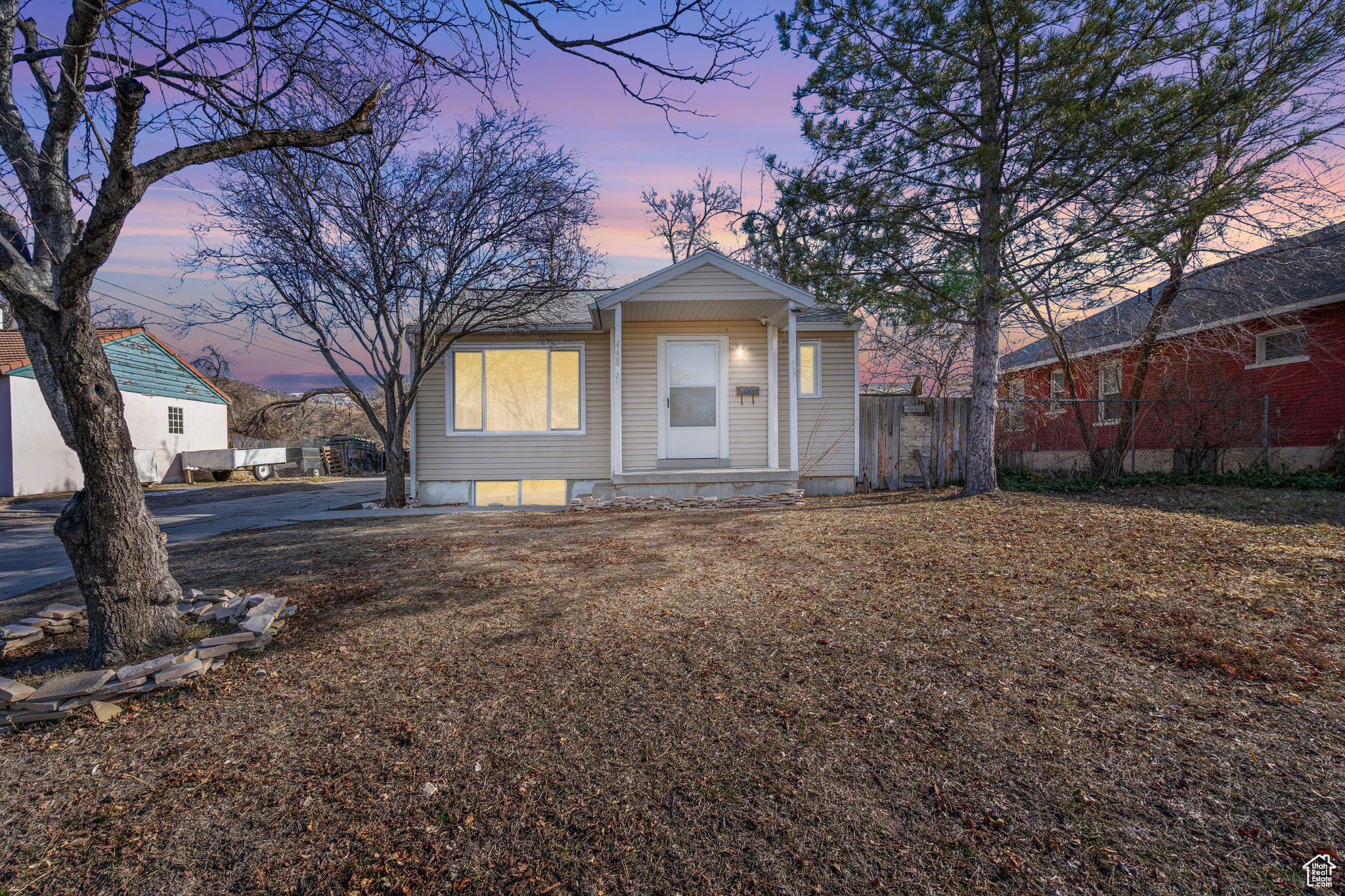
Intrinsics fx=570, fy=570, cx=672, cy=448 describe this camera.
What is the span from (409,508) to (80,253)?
276 inches

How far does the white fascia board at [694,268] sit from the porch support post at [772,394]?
3.38 feet

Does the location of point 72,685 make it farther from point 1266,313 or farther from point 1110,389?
point 1110,389

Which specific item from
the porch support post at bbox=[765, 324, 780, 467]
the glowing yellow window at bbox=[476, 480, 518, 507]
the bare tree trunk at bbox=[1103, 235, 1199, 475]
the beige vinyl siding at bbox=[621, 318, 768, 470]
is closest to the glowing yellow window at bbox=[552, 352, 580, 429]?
the beige vinyl siding at bbox=[621, 318, 768, 470]

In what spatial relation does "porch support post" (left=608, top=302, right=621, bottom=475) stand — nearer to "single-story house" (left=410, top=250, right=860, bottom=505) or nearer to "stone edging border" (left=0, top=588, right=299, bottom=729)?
"single-story house" (left=410, top=250, right=860, bottom=505)

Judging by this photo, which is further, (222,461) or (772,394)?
(222,461)

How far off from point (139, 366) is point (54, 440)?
354cm

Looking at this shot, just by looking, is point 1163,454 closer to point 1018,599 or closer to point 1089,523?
point 1089,523

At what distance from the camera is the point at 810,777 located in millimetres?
1991

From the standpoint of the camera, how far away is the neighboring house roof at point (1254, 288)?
8.73m

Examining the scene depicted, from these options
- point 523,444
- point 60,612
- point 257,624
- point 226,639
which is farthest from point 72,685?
point 523,444

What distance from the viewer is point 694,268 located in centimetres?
859

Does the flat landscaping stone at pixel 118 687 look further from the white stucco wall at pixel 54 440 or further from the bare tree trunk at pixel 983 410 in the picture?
the white stucco wall at pixel 54 440

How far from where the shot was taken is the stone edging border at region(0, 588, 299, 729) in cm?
247

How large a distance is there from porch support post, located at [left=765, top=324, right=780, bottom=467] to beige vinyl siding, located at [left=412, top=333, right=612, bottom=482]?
9.09 feet
